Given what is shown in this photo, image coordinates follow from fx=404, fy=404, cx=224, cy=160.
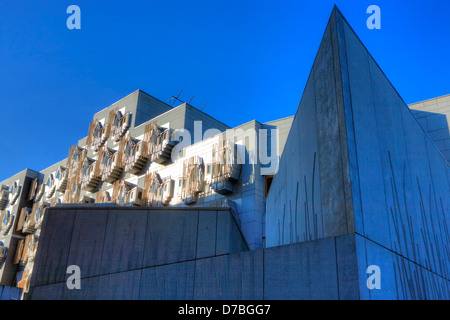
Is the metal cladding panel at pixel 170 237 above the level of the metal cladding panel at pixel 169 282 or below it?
above

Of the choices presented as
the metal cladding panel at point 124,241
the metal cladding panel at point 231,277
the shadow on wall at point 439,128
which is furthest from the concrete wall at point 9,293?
the shadow on wall at point 439,128

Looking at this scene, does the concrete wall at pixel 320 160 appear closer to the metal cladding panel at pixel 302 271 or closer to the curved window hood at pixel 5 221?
the metal cladding panel at pixel 302 271

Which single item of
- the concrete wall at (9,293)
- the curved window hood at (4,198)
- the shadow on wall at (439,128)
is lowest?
the concrete wall at (9,293)

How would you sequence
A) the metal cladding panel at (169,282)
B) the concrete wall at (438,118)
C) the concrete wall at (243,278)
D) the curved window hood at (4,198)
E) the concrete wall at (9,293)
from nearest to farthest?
the concrete wall at (243,278), the metal cladding panel at (169,282), the concrete wall at (9,293), the concrete wall at (438,118), the curved window hood at (4,198)

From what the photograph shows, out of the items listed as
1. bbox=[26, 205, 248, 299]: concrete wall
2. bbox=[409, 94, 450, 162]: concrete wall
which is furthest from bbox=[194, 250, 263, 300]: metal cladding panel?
bbox=[409, 94, 450, 162]: concrete wall

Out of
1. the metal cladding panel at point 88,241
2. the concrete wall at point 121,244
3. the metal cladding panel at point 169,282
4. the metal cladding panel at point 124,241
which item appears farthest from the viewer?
the metal cladding panel at point 88,241

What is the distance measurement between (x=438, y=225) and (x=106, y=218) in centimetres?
948

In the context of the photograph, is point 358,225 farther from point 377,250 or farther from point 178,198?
point 178,198

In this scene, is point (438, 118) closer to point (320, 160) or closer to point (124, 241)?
point (320, 160)

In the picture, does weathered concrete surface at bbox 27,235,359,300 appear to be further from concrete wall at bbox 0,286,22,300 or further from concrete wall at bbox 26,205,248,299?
concrete wall at bbox 0,286,22,300

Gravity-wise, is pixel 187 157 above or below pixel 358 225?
above

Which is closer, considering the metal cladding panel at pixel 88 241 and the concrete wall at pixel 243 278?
the concrete wall at pixel 243 278
